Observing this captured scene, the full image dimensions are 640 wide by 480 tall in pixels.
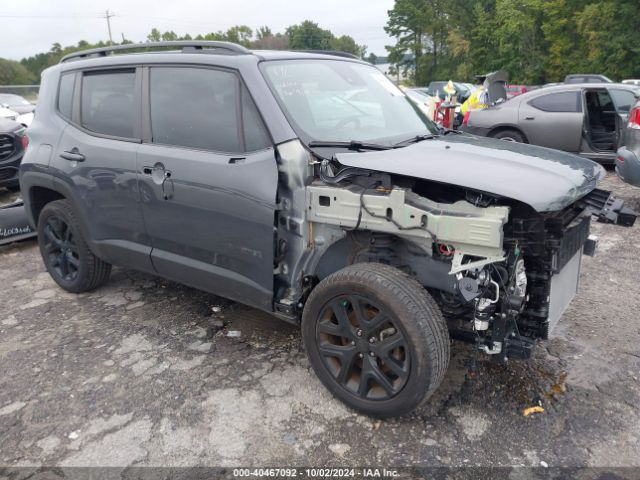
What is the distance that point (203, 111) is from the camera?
3.27 m

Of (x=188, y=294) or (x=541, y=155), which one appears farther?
(x=188, y=294)

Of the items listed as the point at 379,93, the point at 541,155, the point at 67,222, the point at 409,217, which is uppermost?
the point at 379,93

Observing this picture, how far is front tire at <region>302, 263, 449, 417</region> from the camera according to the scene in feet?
8.26

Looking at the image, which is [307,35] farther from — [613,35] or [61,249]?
[61,249]

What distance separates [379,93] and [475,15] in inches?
2191

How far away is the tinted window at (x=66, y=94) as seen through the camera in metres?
4.10

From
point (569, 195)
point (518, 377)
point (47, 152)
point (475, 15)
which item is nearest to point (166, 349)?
point (47, 152)

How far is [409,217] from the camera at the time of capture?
8.44 feet

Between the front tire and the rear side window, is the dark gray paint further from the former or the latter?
the front tire

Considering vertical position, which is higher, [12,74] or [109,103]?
[12,74]

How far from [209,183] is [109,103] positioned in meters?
1.27

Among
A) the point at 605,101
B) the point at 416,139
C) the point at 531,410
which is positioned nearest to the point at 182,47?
the point at 416,139

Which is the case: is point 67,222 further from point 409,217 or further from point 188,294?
point 409,217

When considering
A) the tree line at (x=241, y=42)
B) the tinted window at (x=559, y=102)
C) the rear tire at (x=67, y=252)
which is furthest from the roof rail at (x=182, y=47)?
the tree line at (x=241, y=42)
